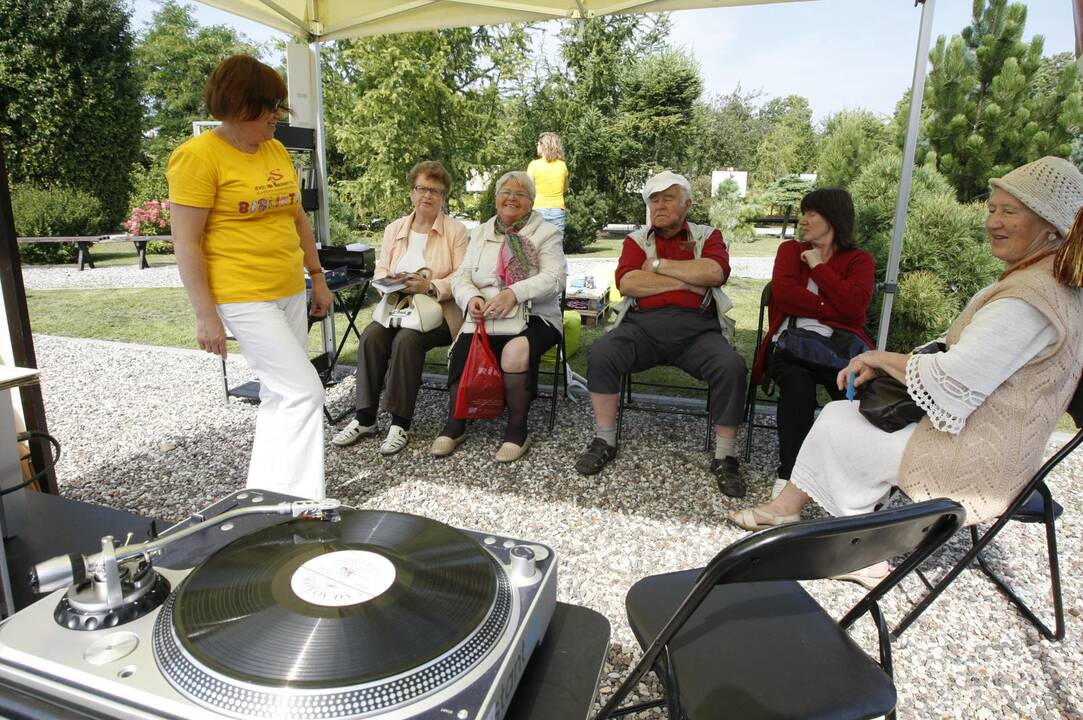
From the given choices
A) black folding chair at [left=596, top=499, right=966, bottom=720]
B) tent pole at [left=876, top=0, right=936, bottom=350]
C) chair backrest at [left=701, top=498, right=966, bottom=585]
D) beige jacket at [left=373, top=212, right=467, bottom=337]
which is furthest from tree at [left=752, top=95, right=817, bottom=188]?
chair backrest at [left=701, top=498, right=966, bottom=585]

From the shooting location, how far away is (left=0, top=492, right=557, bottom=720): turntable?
0.69 m

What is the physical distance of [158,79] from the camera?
81.7ft

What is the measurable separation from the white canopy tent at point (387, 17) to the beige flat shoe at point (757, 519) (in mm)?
1377

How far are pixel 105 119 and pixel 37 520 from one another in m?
17.2

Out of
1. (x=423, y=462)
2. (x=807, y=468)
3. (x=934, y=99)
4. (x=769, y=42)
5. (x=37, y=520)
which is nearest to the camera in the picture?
(x=37, y=520)

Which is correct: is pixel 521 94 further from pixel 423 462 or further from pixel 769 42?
pixel 423 462

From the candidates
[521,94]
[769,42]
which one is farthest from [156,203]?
[769,42]

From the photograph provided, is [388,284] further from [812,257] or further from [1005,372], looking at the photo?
[1005,372]

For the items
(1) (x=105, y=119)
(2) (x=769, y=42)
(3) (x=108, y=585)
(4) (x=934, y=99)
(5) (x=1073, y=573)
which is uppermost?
(2) (x=769, y=42)

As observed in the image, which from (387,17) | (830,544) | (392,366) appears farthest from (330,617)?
(387,17)

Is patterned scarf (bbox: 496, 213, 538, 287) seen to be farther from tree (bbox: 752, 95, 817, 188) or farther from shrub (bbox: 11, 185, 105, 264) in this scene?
tree (bbox: 752, 95, 817, 188)

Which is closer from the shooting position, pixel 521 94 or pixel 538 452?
pixel 538 452

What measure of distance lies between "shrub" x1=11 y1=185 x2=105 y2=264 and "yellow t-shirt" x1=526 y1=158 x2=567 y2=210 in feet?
30.8

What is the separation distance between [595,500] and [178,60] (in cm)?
2960
